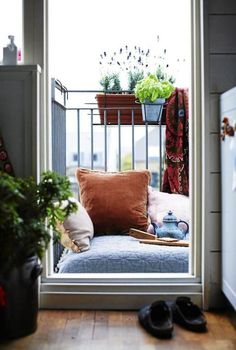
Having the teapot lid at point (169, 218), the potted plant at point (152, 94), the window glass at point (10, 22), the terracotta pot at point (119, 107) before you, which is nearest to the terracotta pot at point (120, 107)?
the terracotta pot at point (119, 107)

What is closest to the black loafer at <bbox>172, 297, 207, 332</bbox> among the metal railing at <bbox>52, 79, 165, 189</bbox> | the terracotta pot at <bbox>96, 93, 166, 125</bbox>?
the metal railing at <bbox>52, 79, 165, 189</bbox>

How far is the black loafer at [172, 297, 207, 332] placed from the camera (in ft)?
7.27

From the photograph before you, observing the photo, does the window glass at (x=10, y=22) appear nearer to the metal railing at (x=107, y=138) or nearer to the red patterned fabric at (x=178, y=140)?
the metal railing at (x=107, y=138)

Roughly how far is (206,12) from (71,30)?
3.86ft

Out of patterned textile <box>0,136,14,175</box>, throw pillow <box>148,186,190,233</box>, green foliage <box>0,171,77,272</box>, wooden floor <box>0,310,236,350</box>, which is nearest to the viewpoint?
green foliage <box>0,171,77,272</box>

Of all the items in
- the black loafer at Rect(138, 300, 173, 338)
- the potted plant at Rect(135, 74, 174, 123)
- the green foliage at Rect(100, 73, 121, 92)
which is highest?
the green foliage at Rect(100, 73, 121, 92)

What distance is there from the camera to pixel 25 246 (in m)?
2.00

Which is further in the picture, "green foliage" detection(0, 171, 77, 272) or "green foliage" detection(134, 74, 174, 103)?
"green foliage" detection(134, 74, 174, 103)

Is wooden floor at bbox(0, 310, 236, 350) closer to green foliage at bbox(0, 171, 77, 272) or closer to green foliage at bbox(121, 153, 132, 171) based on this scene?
green foliage at bbox(0, 171, 77, 272)

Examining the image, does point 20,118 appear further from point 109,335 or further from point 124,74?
point 124,74

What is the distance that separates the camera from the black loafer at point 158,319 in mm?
2143

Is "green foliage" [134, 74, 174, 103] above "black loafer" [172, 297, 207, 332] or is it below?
above

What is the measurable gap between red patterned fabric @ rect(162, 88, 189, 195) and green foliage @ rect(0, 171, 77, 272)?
4.81ft

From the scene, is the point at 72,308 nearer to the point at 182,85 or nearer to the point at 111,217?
the point at 111,217
